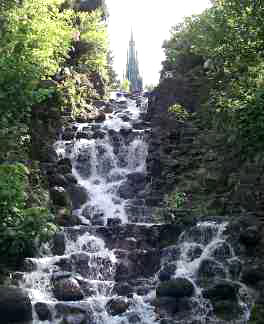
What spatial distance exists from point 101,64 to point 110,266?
2127 cm

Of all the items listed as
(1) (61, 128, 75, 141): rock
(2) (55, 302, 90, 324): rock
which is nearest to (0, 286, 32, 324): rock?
(2) (55, 302, 90, 324): rock

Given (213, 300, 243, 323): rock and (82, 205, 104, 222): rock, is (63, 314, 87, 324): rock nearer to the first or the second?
(213, 300, 243, 323): rock

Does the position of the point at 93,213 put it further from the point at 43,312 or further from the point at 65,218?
the point at 43,312

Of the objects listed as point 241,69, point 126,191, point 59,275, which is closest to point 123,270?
point 59,275

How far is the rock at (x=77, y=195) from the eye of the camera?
22312 millimetres

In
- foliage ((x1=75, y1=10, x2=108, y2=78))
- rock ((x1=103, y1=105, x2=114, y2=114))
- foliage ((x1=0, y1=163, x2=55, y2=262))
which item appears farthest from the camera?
→ foliage ((x1=75, y1=10, x2=108, y2=78))

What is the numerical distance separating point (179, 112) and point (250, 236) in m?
12.1

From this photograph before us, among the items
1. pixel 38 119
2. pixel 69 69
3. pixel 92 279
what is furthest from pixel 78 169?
pixel 92 279

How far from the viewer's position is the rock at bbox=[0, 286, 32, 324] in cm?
1249

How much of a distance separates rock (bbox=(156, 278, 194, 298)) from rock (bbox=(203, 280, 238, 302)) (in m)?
0.46

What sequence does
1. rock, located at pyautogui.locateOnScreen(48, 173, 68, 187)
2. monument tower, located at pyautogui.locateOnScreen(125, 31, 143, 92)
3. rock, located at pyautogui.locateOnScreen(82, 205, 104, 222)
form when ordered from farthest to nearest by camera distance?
monument tower, located at pyautogui.locateOnScreen(125, 31, 143, 92) < rock, located at pyautogui.locateOnScreen(48, 173, 68, 187) < rock, located at pyautogui.locateOnScreen(82, 205, 104, 222)

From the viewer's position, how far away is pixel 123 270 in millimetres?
16125

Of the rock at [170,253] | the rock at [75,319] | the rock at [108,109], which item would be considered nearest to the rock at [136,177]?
the rock at [170,253]

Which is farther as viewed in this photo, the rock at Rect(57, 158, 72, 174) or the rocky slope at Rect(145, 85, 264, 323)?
the rock at Rect(57, 158, 72, 174)
